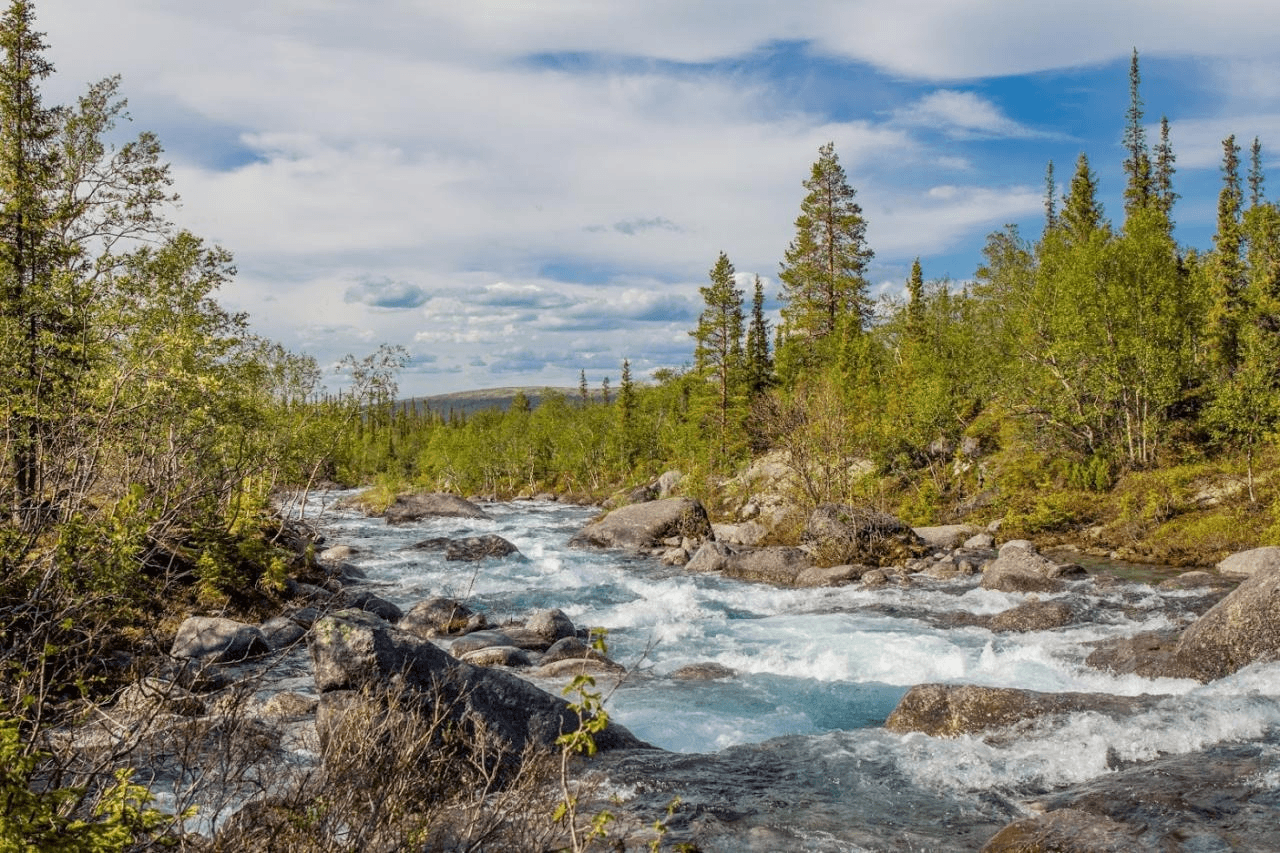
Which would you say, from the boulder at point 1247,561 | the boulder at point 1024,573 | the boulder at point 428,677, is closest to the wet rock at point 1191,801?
the boulder at point 428,677

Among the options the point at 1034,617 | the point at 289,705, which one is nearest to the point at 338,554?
the point at 289,705

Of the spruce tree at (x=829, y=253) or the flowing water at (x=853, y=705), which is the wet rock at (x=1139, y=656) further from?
the spruce tree at (x=829, y=253)

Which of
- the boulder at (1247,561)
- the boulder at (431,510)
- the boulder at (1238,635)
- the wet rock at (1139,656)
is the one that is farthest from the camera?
the boulder at (431,510)

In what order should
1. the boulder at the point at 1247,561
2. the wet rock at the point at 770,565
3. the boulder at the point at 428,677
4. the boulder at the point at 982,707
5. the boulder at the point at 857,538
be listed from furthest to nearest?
the boulder at the point at 857,538 → the wet rock at the point at 770,565 → the boulder at the point at 1247,561 → the boulder at the point at 982,707 → the boulder at the point at 428,677

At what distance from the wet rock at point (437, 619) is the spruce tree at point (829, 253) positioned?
137 ft

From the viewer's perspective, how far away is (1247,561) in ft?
69.9

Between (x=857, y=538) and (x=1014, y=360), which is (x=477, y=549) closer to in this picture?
(x=857, y=538)

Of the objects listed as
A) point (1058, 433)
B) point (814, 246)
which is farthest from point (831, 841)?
point (814, 246)

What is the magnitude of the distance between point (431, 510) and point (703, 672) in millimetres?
39539

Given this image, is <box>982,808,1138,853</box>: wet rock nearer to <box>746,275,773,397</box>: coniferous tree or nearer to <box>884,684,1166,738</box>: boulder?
<box>884,684,1166,738</box>: boulder

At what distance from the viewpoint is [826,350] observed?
52.5m

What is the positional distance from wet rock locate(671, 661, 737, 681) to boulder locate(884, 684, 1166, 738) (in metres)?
4.05

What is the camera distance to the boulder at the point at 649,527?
35.1 meters

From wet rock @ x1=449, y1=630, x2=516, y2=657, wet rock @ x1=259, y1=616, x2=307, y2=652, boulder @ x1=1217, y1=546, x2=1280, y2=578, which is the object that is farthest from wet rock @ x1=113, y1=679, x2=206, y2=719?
boulder @ x1=1217, y1=546, x2=1280, y2=578
